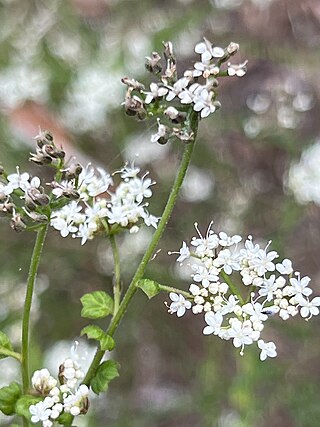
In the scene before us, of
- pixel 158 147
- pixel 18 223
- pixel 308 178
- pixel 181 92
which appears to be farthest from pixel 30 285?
pixel 158 147

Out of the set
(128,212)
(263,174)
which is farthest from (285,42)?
(128,212)

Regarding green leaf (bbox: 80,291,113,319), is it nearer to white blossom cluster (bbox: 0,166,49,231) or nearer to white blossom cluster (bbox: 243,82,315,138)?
white blossom cluster (bbox: 0,166,49,231)

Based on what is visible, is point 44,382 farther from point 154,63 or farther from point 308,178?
point 308,178

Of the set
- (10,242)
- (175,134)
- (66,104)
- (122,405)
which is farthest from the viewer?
(66,104)

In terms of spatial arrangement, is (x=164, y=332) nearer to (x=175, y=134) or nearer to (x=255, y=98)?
(x=255, y=98)

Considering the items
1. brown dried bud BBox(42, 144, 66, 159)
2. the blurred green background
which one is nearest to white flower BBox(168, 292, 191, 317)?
brown dried bud BBox(42, 144, 66, 159)

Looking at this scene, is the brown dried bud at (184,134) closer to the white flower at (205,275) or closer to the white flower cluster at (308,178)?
the white flower at (205,275)

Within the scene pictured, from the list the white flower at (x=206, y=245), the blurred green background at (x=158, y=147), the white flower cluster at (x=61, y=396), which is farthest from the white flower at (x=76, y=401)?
the blurred green background at (x=158, y=147)
